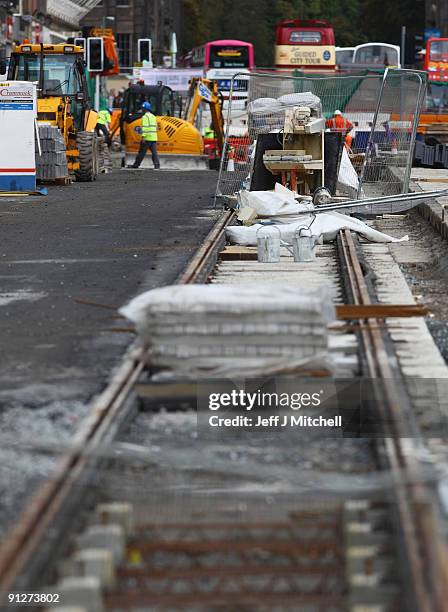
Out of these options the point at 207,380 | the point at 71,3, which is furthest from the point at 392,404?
the point at 71,3

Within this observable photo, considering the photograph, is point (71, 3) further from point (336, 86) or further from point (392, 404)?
point (392, 404)

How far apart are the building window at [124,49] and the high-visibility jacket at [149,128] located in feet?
228

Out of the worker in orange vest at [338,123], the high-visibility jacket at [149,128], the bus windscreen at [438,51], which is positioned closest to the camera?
the worker in orange vest at [338,123]

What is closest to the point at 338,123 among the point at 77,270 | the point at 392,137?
the point at 392,137

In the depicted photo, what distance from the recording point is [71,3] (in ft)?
270

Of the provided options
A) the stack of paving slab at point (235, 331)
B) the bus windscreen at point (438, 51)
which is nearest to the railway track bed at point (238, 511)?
the stack of paving slab at point (235, 331)

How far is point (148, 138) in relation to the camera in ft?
127

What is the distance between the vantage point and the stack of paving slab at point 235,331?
8211mm

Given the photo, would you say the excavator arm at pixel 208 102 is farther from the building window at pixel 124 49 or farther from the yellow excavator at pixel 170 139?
the building window at pixel 124 49

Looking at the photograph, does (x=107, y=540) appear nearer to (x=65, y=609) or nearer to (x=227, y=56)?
(x=65, y=609)

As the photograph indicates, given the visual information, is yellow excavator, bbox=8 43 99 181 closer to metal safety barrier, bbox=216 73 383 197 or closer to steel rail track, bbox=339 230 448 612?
metal safety barrier, bbox=216 73 383 197

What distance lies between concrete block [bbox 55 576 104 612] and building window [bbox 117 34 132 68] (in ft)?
340

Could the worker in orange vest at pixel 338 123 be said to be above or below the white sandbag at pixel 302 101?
below

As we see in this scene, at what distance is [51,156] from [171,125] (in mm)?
11508
